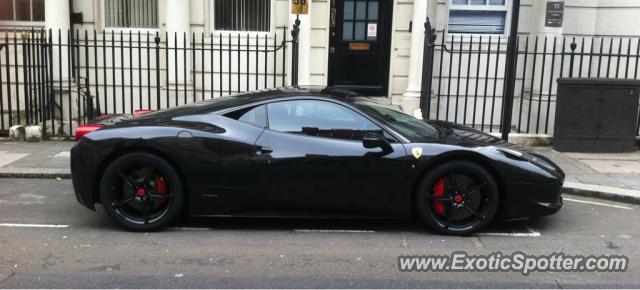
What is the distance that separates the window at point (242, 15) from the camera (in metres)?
11.0

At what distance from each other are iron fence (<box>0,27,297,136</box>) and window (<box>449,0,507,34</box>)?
3139 mm

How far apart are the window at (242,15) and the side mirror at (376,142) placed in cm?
634

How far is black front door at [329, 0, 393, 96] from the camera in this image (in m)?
10.8

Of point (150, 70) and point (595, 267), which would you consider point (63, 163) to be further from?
point (595, 267)

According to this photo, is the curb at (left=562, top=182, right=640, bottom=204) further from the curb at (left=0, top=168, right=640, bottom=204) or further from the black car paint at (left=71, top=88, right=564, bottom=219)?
the black car paint at (left=71, top=88, right=564, bottom=219)

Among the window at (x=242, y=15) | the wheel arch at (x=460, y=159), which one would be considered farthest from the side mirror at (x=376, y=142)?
the window at (x=242, y=15)

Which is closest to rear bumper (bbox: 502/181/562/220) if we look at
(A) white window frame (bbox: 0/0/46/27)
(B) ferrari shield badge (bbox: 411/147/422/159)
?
(B) ferrari shield badge (bbox: 411/147/422/159)

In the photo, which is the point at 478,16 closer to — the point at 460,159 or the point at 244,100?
the point at 460,159

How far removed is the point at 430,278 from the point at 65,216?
12.1 ft

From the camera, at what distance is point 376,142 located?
5180 millimetres

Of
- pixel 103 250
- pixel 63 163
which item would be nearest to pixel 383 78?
pixel 63 163

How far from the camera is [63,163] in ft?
26.3

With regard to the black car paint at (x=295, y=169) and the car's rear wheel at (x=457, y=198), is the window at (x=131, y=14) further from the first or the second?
the car's rear wheel at (x=457, y=198)

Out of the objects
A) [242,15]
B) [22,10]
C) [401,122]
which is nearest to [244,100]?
[401,122]
